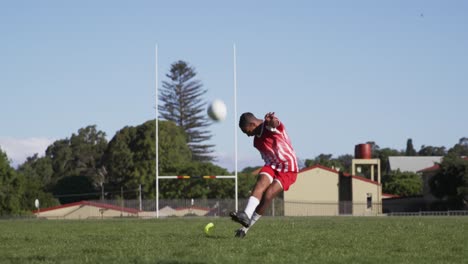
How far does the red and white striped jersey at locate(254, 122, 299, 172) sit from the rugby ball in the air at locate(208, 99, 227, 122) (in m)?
5.13

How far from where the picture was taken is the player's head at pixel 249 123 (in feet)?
42.8

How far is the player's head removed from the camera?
13039mm

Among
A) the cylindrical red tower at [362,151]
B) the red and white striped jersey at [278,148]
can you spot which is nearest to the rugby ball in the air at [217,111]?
the red and white striped jersey at [278,148]

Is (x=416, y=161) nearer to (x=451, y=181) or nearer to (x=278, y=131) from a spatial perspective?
(x=451, y=181)

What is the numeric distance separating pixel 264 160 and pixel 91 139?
11008 cm

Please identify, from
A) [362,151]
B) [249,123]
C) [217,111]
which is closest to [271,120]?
[249,123]

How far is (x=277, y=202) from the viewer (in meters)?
61.6

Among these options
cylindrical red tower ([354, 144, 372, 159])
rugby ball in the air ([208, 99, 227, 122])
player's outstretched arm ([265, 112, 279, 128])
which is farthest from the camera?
cylindrical red tower ([354, 144, 372, 159])

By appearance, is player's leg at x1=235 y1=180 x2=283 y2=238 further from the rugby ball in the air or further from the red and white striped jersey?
the rugby ball in the air

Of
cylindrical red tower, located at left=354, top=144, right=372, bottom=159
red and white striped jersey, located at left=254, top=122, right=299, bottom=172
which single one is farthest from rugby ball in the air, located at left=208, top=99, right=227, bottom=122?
cylindrical red tower, located at left=354, top=144, right=372, bottom=159

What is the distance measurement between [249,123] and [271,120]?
0.37 metres

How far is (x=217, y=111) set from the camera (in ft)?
60.0

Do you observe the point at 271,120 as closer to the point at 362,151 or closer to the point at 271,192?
the point at 271,192

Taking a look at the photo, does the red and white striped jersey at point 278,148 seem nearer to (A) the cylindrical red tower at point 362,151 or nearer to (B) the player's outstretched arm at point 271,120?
(B) the player's outstretched arm at point 271,120
